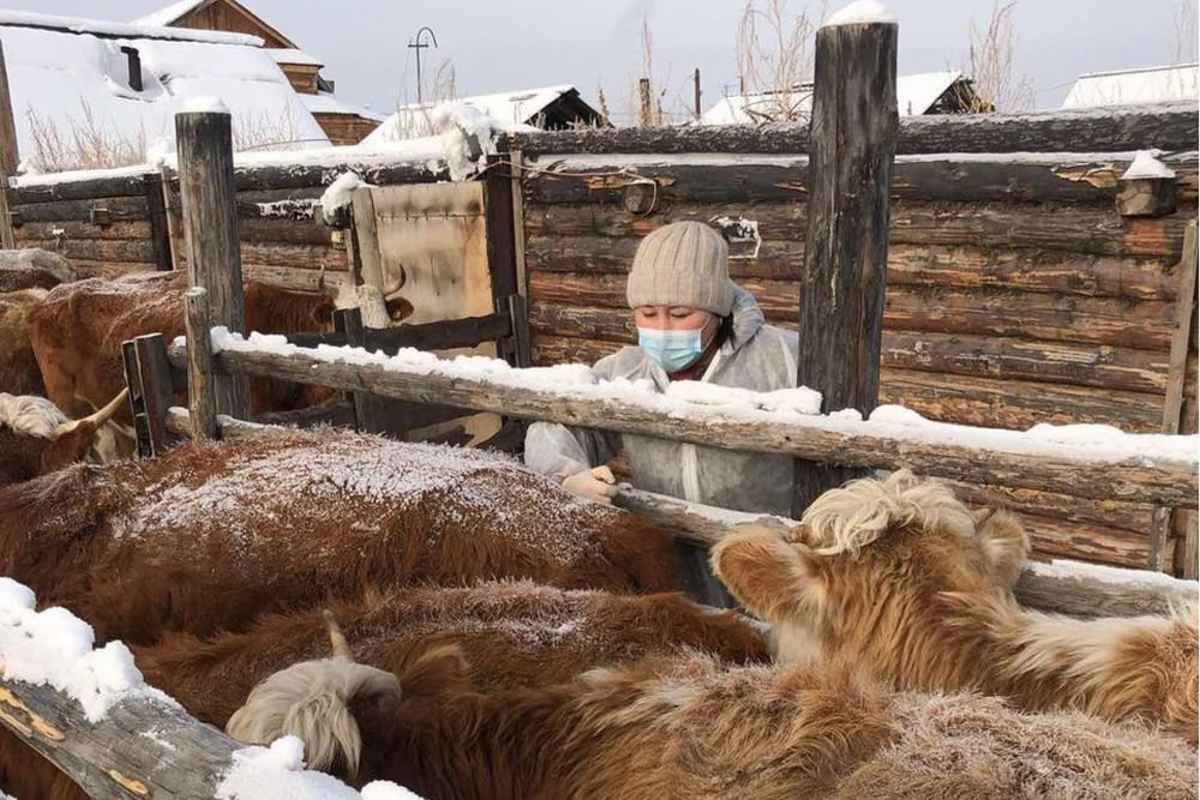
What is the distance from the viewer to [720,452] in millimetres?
3064

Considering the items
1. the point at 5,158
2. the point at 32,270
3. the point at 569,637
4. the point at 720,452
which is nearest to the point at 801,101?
the point at 720,452

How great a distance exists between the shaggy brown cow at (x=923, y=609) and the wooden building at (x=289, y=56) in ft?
110

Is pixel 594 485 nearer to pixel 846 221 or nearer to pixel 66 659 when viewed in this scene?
pixel 846 221

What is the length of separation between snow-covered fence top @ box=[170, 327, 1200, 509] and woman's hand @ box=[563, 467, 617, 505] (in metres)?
0.16

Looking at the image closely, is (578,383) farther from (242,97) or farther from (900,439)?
(242,97)

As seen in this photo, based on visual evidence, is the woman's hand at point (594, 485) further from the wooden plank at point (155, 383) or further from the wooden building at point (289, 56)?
the wooden building at point (289, 56)

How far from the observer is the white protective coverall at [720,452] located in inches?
121

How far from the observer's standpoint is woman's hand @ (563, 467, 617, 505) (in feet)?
9.51

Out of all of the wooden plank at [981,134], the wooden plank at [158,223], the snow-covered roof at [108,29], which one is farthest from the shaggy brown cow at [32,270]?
the snow-covered roof at [108,29]

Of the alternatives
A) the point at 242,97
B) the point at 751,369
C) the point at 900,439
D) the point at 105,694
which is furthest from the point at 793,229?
the point at 242,97

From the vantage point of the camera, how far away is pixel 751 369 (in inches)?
126

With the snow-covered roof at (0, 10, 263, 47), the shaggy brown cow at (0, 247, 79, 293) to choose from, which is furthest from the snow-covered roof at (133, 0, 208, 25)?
the shaggy brown cow at (0, 247, 79, 293)

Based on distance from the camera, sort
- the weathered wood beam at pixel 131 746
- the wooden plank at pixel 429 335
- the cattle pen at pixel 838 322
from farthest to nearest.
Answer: the wooden plank at pixel 429 335 → the cattle pen at pixel 838 322 → the weathered wood beam at pixel 131 746

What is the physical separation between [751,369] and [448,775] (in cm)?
203
